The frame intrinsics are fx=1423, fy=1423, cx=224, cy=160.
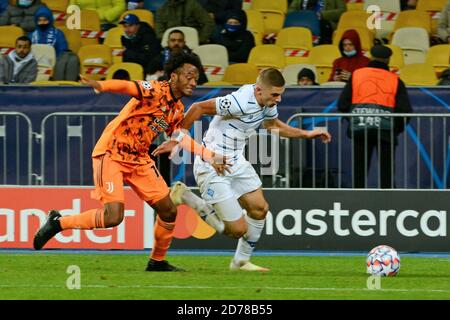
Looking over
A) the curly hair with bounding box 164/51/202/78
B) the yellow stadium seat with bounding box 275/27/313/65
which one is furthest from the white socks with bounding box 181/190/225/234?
the yellow stadium seat with bounding box 275/27/313/65

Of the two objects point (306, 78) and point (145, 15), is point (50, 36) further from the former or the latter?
point (306, 78)

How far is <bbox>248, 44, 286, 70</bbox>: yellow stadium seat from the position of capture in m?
20.5

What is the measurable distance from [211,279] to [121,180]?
1.28 metres

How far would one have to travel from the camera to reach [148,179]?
44.7 feet

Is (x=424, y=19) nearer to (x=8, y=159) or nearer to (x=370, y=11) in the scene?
(x=370, y=11)

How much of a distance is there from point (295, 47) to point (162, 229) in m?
8.07

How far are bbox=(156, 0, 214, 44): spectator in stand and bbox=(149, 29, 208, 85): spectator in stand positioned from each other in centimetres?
124

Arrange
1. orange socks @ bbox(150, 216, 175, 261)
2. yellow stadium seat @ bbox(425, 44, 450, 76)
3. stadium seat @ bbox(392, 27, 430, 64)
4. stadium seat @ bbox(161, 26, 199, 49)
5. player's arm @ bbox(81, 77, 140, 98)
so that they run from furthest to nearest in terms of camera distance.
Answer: stadium seat @ bbox(161, 26, 199, 49)
stadium seat @ bbox(392, 27, 430, 64)
yellow stadium seat @ bbox(425, 44, 450, 76)
orange socks @ bbox(150, 216, 175, 261)
player's arm @ bbox(81, 77, 140, 98)

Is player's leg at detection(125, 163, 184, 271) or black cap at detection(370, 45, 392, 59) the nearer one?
player's leg at detection(125, 163, 184, 271)

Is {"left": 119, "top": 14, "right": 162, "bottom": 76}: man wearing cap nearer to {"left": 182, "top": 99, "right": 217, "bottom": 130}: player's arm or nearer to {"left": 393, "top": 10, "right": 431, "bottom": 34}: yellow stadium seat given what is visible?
{"left": 393, "top": 10, "right": 431, "bottom": 34}: yellow stadium seat

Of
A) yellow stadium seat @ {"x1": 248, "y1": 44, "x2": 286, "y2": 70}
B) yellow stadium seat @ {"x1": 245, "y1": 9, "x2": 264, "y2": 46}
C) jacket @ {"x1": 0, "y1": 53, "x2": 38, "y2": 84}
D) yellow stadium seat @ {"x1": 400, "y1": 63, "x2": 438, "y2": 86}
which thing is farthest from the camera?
yellow stadium seat @ {"x1": 245, "y1": 9, "x2": 264, "y2": 46}

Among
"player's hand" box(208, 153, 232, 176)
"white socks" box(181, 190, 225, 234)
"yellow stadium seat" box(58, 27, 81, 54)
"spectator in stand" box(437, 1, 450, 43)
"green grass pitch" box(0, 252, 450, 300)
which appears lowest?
"green grass pitch" box(0, 252, 450, 300)

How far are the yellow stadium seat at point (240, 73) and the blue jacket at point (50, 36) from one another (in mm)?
3101
